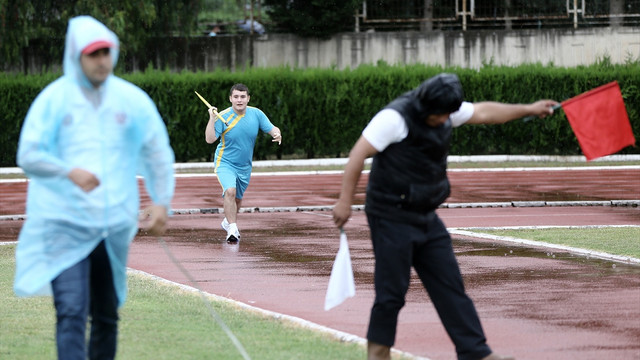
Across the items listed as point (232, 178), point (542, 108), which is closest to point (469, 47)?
point (232, 178)

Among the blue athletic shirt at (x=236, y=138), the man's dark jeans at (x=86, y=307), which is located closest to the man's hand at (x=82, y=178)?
the man's dark jeans at (x=86, y=307)

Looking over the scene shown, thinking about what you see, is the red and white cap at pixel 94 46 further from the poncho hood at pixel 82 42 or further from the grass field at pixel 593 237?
the grass field at pixel 593 237

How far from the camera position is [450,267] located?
6.55m

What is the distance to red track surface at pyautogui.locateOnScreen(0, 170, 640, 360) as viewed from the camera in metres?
7.86

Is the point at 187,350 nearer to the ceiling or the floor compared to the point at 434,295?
nearer to the floor

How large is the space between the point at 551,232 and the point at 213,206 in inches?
275

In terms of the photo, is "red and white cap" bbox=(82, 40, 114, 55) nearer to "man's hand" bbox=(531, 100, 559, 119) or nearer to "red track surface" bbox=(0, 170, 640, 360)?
"man's hand" bbox=(531, 100, 559, 119)

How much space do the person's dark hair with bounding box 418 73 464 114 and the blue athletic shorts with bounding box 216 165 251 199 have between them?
25.9 ft

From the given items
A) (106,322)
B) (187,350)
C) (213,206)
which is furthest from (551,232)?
(106,322)

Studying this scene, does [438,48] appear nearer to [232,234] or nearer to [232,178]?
[232,178]

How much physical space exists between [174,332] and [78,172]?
268cm

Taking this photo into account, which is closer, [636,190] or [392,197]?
[392,197]

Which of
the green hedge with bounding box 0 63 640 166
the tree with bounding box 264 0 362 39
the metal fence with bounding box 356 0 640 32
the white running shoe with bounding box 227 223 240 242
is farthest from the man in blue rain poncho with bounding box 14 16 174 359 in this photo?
the metal fence with bounding box 356 0 640 32

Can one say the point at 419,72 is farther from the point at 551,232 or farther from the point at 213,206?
the point at 551,232
